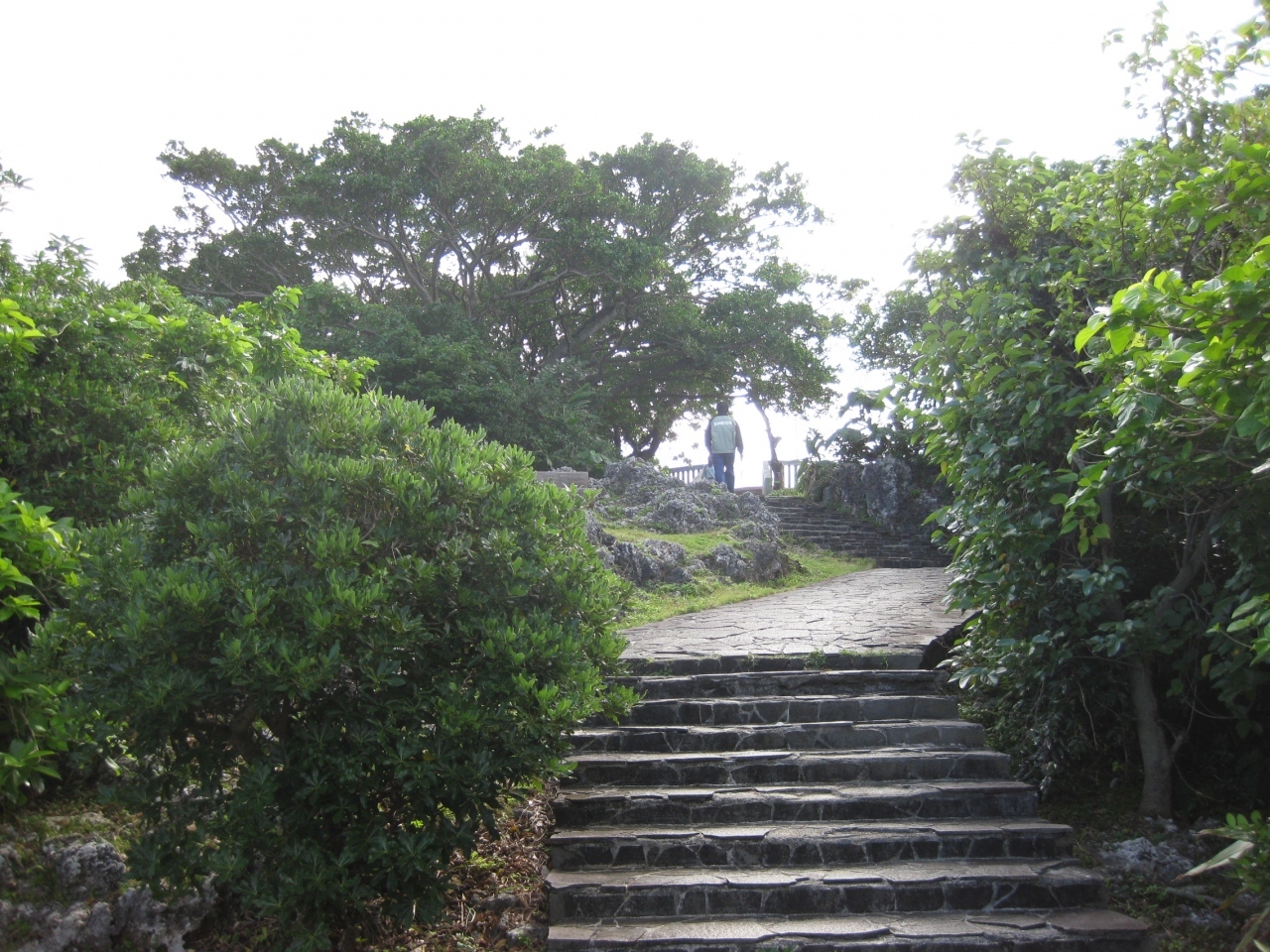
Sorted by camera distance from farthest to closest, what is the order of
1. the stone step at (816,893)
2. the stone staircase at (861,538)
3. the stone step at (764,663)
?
the stone staircase at (861,538) → the stone step at (764,663) → the stone step at (816,893)

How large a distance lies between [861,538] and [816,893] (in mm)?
11794

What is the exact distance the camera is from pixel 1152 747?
5723mm

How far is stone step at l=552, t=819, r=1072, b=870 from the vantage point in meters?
5.32

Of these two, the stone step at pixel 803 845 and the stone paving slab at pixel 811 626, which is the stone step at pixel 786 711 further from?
the stone step at pixel 803 845

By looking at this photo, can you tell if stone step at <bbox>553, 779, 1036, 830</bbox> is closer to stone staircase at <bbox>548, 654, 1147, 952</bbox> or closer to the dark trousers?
stone staircase at <bbox>548, 654, 1147, 952</bbox>

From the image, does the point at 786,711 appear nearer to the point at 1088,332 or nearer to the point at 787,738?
the point at 787,738

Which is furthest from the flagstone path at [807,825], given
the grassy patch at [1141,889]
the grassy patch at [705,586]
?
the grassy patch at [705,586]

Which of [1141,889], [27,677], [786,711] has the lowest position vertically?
[1141,889]

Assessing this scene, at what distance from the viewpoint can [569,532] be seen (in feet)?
15.8

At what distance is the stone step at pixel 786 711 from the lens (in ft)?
22.0

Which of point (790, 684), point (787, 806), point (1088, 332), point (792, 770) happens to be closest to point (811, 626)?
point (790, 684)

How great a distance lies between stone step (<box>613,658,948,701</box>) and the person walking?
11.3 m

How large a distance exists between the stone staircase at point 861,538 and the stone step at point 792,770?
31.0 feet

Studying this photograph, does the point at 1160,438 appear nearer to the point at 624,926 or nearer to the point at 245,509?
the point at 624,926
